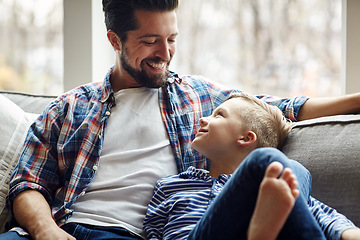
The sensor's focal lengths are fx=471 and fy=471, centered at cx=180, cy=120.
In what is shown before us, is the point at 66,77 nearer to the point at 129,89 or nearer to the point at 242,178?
the point at 129,89

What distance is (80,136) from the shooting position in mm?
1727

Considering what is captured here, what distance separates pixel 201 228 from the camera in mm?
1121

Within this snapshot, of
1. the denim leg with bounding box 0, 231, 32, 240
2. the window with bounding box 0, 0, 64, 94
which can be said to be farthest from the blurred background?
the denim leg with bounding box 0, 231, 32, 240

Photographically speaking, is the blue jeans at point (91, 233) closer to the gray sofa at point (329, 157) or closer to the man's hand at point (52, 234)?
the man's hand at point (52, 234)

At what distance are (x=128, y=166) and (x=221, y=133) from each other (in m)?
0.36

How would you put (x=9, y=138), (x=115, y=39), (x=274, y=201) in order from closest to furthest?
(x=274, y=201) < (x=9, y=138) < (x=115, y=39)

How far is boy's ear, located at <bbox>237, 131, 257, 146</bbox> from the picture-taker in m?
1.54

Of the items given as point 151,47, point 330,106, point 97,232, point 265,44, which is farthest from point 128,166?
point 265,44

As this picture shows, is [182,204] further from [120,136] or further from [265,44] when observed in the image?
[265,44]

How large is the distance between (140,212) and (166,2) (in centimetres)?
79

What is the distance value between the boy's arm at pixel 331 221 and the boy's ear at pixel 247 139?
297mm

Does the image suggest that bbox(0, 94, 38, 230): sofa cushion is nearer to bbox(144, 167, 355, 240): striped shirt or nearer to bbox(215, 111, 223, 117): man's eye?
bbox(144, 167, 355, 240): striped shirt

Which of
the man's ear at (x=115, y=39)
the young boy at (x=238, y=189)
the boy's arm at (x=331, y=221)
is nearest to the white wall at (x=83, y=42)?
the man's ear at (x=115, y=39)

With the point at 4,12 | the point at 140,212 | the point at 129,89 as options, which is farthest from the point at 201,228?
the point at 4,12
